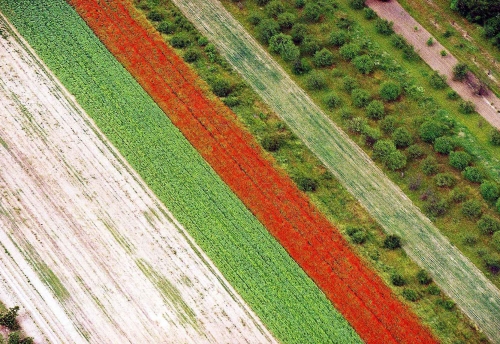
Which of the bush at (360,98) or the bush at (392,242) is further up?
the bush at (360,98)

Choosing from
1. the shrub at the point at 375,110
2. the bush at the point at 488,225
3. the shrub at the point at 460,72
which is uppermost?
the shrub at the point at 375,110

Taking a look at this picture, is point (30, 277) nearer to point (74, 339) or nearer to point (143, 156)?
point (74, 339)

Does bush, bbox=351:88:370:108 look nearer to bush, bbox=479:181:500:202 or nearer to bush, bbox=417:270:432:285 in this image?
bush, bbox=479:181:500:202

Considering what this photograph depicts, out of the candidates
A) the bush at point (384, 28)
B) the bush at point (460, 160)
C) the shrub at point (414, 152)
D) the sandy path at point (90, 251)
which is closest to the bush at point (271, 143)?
the sandy path at point (90, 251)

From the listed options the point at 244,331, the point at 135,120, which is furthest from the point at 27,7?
the point at 244,331

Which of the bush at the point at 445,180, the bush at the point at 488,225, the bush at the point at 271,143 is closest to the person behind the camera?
the bush at the point at 488,225

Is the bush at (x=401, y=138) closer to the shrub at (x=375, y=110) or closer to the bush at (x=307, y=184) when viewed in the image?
the shrub at (x=375, y=110)

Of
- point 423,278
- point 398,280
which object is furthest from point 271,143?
point 423,278

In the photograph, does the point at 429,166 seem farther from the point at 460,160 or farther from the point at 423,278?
the point at 423,278
